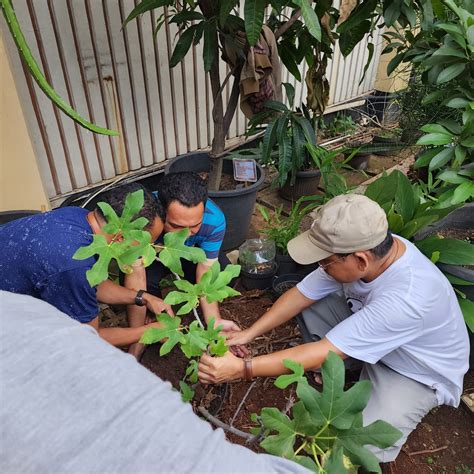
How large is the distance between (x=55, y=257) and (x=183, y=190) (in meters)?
0.62

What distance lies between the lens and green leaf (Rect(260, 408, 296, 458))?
891 mm

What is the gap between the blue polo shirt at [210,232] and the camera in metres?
1.96

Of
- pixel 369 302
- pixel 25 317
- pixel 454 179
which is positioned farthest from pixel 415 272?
pixel 25 317

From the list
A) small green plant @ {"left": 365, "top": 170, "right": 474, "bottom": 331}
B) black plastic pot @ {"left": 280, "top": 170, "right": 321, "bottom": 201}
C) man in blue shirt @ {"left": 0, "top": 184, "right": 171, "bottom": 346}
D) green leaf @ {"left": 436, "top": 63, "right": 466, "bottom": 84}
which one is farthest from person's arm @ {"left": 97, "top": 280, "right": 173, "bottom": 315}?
black plastic pot @ {"left": 280, "top": 170, "right": 321, "bottom": 201}

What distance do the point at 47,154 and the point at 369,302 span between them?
2.20 m

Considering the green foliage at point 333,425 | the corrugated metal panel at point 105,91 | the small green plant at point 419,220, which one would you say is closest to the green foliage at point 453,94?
the small green plant at point 419,220

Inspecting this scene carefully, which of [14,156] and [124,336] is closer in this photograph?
[124,336]

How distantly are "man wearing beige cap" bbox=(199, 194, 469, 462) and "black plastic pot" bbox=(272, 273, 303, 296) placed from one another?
0.69 metres

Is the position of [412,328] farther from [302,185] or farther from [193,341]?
[302,185]


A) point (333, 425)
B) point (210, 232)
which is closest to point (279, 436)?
point (333, 425)

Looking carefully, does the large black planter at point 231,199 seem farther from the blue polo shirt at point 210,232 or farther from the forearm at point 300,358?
the forearm at point 300,358

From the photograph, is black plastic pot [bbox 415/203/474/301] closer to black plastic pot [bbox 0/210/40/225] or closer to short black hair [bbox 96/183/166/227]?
short black hair [bbox 96/183/166/227]

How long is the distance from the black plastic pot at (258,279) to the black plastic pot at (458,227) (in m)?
0.83

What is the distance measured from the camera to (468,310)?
1599mm
